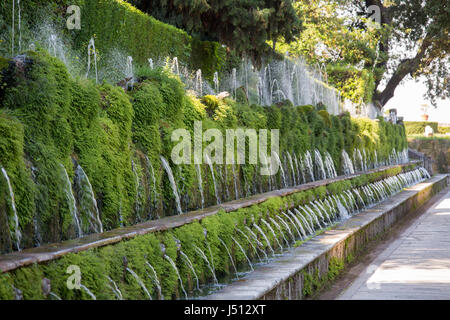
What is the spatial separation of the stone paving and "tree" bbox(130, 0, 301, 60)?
22.5 feet

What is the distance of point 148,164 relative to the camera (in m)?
6.69

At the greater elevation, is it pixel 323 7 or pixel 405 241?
pixel 323 7

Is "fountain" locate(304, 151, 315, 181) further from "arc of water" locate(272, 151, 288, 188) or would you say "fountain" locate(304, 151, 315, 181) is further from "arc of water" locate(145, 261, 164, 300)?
"arc of water" locate(145, 261, 164, 300)

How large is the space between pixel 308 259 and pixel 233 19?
998 centimetres

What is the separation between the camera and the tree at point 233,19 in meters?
14.9

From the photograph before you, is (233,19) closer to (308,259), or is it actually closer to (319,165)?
(319,165)

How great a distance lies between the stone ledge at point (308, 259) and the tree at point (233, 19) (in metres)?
5.84

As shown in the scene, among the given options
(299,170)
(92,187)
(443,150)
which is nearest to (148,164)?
(92,187)

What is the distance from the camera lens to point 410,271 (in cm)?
709

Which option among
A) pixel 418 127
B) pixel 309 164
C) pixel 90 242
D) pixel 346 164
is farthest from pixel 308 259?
pixel 418 127

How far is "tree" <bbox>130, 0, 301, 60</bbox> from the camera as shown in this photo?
1485 centimetres
